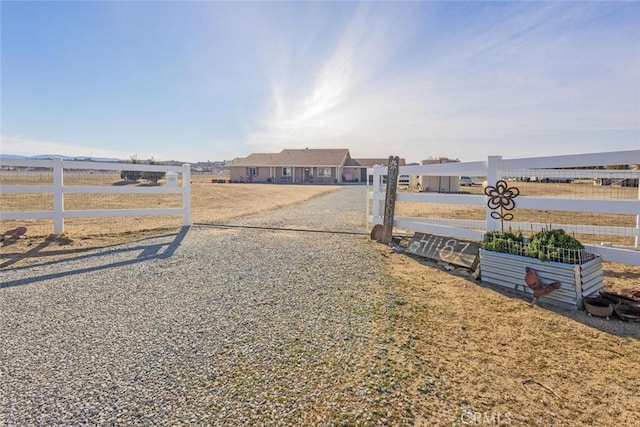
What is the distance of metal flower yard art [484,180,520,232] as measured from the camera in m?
5.46

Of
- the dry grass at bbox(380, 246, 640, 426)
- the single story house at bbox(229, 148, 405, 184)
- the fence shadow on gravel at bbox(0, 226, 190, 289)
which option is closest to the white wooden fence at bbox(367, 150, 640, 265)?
the dry grass at bbox(380, 246, 640, 426)

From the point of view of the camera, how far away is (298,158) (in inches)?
1913

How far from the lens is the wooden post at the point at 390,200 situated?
7.88 metres

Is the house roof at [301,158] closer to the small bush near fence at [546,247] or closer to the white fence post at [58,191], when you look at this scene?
the white fence post at [58,191]

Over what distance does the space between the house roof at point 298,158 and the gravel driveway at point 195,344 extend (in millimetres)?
41718

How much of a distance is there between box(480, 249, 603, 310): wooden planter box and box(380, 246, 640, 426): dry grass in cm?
30

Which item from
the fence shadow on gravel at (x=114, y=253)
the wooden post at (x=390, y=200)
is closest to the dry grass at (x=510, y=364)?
the wooden post at (x=390, y=200)

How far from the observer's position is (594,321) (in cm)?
376

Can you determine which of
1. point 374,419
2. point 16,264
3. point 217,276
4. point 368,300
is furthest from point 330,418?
point 16,264

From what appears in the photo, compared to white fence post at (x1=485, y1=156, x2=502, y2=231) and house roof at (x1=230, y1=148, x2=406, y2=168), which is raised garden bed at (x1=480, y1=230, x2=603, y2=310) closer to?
white fence post at (x1=485, y1=156, x2=502, y2=231)

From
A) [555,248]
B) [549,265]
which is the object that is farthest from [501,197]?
[549,265]

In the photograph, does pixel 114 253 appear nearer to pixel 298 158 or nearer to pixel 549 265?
pixel 549 265

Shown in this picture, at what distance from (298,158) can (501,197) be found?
44.0 m

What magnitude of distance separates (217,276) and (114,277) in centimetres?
141
